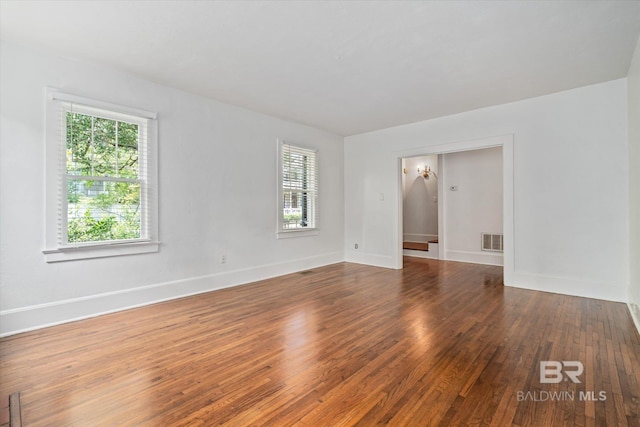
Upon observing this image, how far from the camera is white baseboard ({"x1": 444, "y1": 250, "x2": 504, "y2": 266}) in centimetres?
634

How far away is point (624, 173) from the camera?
381 centimetres

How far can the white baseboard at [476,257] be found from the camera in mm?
6343

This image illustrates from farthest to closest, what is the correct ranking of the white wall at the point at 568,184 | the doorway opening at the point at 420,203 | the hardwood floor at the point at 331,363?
the doorway opening at the point at 420,203, the white wall at the point at 568,184, the hardwood floor at the point at 331,363

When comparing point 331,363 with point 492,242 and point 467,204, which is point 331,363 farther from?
point 467,204

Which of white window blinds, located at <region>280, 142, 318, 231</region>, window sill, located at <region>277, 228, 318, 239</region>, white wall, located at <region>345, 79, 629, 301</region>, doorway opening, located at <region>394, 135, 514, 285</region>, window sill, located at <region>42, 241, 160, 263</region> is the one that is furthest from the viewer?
doorway opening, located at <region>394, 135, 514, 285</region>

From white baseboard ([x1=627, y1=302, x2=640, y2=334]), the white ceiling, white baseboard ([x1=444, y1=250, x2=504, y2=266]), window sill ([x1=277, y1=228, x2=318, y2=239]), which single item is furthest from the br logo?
white baseboard ([x1=444, y1=250, x2=504, y2=266])

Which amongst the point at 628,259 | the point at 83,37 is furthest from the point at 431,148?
the point at 83,37

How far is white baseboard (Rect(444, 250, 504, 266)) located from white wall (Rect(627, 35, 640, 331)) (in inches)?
106

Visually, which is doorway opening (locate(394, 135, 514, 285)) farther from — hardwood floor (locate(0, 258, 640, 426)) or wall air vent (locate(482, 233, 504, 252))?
hardwood floor (locate(0, 258, 640, 426))

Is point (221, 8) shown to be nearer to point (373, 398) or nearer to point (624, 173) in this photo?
point (373, 398)

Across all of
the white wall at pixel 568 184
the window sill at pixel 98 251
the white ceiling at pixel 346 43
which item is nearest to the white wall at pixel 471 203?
the white wall at pixel 568 184

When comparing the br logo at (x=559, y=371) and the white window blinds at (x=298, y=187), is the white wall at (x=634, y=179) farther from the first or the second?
the white window blinds at (x=298, y=187)

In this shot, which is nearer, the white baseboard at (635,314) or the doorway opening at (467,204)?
the white baseboard at (635,314)

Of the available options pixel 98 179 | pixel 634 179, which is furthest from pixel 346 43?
pixel 634 179
